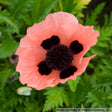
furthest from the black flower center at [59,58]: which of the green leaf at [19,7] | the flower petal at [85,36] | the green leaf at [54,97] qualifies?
the green leaf at [19,7]

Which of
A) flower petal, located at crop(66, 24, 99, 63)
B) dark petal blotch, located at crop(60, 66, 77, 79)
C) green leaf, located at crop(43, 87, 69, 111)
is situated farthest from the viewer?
green leaf, located at crop(43, 87, 69, 111)

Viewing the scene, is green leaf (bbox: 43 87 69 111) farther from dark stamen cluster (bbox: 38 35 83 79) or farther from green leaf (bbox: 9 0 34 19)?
green leaf (bbox: 9 0 34 19)

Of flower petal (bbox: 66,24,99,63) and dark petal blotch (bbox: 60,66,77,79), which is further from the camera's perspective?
dark petal blotch (bbox: 60,66,77,79)

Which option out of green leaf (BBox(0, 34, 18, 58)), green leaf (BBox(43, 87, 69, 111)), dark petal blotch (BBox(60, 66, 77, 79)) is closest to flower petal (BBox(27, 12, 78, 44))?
dark petal blotch (BBox(60, 66, 77, 79))

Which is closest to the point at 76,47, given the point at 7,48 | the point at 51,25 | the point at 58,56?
the point at 58,56

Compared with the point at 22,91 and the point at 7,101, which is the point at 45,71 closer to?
the point at 22,91

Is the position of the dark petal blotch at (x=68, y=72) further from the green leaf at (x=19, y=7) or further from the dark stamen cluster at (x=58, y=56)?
the green leaf at (x=19, y=7)

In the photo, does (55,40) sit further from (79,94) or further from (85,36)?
(79,94)
